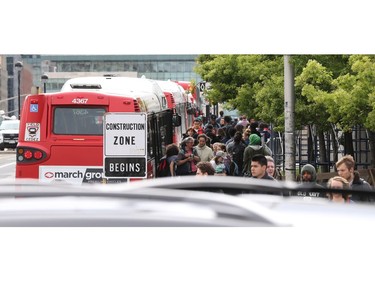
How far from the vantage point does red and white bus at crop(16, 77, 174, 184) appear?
18000 millimetres

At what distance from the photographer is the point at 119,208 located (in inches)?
74.0

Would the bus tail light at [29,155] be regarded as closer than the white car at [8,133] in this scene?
Yes

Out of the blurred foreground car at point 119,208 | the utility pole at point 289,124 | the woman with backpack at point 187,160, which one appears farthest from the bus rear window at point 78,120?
the blurred foreground car at point 119,208

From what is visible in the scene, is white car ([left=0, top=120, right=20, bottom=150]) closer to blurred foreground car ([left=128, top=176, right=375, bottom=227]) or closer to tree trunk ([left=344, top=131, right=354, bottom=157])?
tree trunk ([left=344, top=131, right=354, bottom=157])

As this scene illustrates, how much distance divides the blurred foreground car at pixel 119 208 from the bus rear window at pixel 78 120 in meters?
16.8

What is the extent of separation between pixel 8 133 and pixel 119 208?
56364 millimetres

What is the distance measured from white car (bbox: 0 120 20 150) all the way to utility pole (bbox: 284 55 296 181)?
39.2m

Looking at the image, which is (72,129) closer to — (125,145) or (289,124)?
(125,145)

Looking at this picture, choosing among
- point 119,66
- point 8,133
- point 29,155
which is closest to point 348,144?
point 29,155

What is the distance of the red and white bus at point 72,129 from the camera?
18000 millimetres

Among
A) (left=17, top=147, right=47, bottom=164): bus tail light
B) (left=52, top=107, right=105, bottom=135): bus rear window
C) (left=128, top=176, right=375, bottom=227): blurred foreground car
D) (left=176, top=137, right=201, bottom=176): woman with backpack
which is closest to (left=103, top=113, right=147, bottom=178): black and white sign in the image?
(left=176, top=137, right=201, bottom=176): woman with backpack

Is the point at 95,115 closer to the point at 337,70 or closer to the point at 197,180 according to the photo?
the point at 337,70

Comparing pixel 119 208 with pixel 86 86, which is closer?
pixel 119 208

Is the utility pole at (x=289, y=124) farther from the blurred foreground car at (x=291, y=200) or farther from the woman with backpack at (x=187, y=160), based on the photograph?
the blurred foreground car at (x=291, y=200)
